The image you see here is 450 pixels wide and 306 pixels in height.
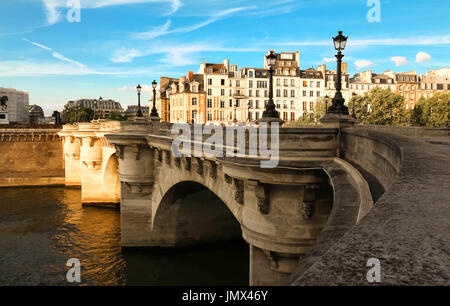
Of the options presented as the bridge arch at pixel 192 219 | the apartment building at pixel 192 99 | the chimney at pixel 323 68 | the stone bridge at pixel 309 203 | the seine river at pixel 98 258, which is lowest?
the seine river at pixel 98 258

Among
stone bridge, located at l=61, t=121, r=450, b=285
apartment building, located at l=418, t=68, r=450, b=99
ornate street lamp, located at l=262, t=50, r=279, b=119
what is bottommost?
A: stone bridge, located at l=61, t=121, r=450, b=285

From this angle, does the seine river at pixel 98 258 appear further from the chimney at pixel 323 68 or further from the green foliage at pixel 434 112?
the chimney at pixel 323 68

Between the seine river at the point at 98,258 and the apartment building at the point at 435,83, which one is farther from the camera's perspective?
the apartment building at the point at 435,83

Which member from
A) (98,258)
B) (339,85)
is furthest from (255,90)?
(339,85)

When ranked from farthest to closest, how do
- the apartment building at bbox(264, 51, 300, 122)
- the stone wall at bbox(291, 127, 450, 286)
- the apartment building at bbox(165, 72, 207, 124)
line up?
the apartment building at bbox(264, 51, 300, 122) → the apartment building at bbox(165, 72, 207, 124) → the stone wall at bbox(291, 127, 450, 286)

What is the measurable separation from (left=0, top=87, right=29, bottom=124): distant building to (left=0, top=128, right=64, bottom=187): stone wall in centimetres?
7047

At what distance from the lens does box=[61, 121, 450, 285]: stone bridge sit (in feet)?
7.16

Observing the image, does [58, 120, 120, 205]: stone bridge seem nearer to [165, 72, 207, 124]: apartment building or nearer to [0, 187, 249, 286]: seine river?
[0, 187, 249, 286]: seine river

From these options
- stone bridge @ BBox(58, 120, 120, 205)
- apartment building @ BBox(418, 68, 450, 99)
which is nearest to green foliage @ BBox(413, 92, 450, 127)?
apartment building @ BBox(418, 68, 450, 99)

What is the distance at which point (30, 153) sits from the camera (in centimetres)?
6047

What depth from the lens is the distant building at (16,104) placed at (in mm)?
128250

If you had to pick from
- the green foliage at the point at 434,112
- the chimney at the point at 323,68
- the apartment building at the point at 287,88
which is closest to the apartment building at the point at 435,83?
the chimney at the point at 323,68

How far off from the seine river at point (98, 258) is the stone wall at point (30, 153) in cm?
2619
